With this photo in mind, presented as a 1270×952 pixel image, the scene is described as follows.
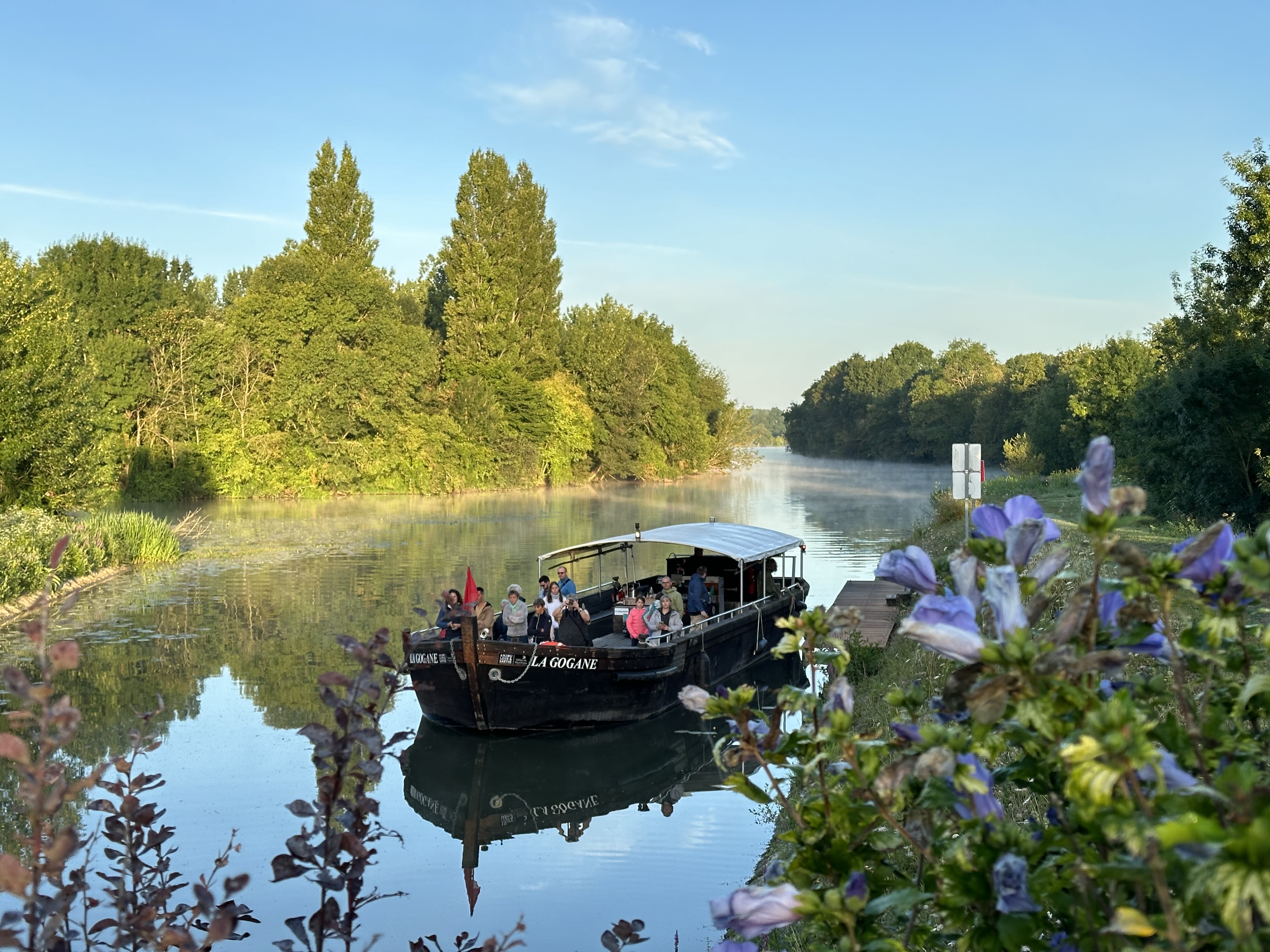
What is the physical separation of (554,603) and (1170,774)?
14060mm

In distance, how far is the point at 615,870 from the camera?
1050 centimetres

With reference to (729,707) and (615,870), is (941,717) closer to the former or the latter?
(729,707)

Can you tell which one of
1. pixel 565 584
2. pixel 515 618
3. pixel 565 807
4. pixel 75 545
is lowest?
pixel 565 807

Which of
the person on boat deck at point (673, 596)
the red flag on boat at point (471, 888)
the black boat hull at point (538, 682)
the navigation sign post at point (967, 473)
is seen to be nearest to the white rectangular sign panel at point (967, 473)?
the navigation sign post at point (967, 473)

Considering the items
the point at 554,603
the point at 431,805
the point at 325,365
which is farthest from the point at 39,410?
the point at 325,365

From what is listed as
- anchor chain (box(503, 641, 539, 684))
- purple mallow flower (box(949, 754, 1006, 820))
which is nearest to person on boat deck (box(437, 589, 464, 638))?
anchor chain (box(503, 641, 539, 684))

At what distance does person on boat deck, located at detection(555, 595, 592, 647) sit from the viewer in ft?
47.9

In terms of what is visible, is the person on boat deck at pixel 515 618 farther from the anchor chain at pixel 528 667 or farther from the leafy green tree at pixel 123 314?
the leafy green tree at pixel 123 314

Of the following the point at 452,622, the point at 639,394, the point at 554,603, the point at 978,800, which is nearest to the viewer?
the point at 978,800

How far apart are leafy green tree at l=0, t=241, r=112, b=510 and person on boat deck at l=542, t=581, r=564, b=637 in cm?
1508

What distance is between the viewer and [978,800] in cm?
166

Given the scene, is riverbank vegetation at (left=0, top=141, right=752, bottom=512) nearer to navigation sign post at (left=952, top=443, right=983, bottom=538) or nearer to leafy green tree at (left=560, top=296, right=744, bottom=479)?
leafy green tree at (left=560, top=296, right=744, bottom=479)

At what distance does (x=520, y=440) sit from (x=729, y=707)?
62.4 metres

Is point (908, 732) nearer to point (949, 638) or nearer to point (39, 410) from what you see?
point (949, 638)
